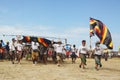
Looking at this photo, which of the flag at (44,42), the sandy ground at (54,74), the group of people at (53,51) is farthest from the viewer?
the flag at (44,42)

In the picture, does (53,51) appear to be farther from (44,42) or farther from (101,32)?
(101,32)

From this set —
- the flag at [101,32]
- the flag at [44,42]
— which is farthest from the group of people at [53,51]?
the flag at [101,32]

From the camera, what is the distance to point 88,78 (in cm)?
1389

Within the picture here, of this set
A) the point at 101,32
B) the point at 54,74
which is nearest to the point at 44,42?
the point at 101,32

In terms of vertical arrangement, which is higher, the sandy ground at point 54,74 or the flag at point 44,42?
the flag at point 44,42

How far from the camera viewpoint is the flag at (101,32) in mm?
20781

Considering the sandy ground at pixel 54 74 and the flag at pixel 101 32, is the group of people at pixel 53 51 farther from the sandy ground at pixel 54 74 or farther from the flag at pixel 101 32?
the flag at pixel 101 32

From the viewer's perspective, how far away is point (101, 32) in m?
21.5

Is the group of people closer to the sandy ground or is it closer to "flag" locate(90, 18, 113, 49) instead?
the sandy ground

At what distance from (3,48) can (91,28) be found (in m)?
8.47

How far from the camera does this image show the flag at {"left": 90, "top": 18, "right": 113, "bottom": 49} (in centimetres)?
2078

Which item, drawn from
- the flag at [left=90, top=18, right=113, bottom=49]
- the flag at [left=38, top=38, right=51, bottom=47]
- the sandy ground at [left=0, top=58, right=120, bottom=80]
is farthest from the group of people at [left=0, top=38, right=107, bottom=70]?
the flag at [left=90, top=18, right=113, bottom=49]

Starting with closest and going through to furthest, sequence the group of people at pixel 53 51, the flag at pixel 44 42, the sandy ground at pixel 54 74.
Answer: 1. the sandy ground at pixel 54 74
2. the group of people at pixel 53 51
3. the flag at pixel 44 42

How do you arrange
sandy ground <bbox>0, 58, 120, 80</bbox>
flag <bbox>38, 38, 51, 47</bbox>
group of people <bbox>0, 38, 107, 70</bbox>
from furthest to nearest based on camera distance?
flag <bbox>38, 38, 51, 47</bbox> < group of people <bbox>0, 38, 107, 70</bbox> < sandy ground <bbox>0, 58, 120, 80</bbox>
